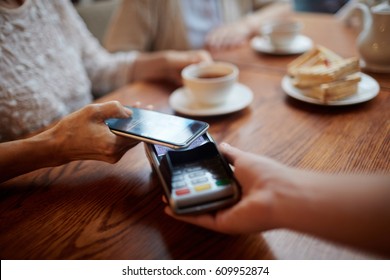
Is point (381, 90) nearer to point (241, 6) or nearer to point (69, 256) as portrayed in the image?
point (69, 256)

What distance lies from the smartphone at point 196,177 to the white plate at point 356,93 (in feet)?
1.07

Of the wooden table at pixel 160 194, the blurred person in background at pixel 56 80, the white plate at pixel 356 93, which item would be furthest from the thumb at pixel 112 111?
the white plate at pixel 356 93

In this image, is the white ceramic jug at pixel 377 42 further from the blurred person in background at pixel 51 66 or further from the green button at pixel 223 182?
the green button at pixel 223 182

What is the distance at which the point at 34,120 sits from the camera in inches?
30.3

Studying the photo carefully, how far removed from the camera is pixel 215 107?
2.49 feet

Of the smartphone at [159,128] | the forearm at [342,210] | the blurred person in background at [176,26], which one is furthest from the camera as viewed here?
the blurred person in background at [176,26]

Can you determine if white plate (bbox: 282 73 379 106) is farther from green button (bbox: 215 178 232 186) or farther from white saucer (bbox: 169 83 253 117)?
green button (bbox: 215 178 232 186)

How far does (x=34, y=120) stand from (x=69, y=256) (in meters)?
0.45

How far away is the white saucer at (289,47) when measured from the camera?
1039mm

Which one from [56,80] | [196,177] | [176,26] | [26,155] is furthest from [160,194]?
[176,26]

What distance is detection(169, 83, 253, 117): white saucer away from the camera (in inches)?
28.7

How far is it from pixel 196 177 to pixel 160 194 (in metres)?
0.10

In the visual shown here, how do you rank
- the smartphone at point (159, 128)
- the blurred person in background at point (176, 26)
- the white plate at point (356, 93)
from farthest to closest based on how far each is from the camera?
the blurred person in background at point (176, 26)
the white plate at point (356, 93)
the smartphone at point (159, 128)

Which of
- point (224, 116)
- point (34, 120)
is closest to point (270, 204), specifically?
point (224, 116)
